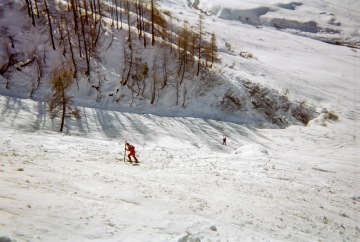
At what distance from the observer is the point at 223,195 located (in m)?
12.1

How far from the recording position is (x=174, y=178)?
13.8 metres

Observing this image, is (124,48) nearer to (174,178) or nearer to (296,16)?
(174,178)

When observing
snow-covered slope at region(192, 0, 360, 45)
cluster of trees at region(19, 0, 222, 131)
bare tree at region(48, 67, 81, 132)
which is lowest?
bare tree at region(48, 67, 81, 132)

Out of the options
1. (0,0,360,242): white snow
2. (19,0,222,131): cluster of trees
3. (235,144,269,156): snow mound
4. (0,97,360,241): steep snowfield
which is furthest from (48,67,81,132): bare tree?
(235,144,269,156): snow mound

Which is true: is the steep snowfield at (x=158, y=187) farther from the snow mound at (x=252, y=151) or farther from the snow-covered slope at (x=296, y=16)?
the snow-covered slope at (x=296, y=16)

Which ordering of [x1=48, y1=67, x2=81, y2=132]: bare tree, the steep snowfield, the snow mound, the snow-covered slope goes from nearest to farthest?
the steep snowfield → the snow mound → [x1=48, y1=67, x2=81, y2=132]: bare tree → the snow-covered slope

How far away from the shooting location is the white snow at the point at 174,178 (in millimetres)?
7391

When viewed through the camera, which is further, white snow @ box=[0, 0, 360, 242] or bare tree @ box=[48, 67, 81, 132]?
bare tree @ box=[48, 67, 81, 132]

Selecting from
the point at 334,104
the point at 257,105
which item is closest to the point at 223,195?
the point at 257,105

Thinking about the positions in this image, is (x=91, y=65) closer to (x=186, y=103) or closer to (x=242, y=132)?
(x=186, y=103)

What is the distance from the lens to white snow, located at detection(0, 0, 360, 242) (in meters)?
7.39

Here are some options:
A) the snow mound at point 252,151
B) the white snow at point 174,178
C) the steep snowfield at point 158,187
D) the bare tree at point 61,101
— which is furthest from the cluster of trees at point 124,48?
the snow mound at point 252,151

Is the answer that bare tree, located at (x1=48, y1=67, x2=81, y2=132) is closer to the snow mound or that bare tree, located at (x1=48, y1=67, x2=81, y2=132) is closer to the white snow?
the white snow

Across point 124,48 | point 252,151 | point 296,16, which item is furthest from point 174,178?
point 296,16
